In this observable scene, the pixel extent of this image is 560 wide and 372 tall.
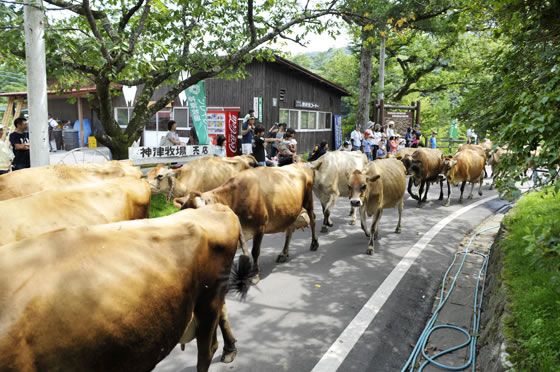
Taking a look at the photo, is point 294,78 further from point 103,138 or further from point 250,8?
point 103,138

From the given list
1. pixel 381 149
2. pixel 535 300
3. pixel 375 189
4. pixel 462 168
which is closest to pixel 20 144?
pixel 375 189

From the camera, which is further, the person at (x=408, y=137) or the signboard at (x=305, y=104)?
the signboard at (x=305, y=104)

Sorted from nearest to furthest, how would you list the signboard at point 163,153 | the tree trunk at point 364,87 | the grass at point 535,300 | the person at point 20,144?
1. the grass at point 535,300
2. the person at point 20,144
3. the signboard at point 163,153
4. the tree trunk at point 364,87

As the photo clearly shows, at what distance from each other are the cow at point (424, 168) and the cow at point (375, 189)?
8.09 ft

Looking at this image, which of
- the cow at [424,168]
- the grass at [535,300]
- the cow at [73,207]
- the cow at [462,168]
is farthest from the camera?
the cow at [462,168]

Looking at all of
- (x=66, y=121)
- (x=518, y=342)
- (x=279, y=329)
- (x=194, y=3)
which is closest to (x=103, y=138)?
(x=194, y=3)

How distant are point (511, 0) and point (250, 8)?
7010mm

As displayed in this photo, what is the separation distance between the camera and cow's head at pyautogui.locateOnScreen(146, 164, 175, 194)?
8.00 metres

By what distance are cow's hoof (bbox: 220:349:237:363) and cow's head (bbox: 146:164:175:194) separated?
172 inches

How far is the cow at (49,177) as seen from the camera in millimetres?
5621

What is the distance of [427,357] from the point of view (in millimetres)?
4316

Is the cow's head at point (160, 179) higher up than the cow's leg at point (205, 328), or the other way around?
the cow's head at point (160, 179)

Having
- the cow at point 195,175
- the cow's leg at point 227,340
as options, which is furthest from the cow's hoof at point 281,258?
the cow's leg at point 227,340

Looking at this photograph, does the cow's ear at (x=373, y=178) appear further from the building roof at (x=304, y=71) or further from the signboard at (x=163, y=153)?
the building roof at (x=304, y=71)
